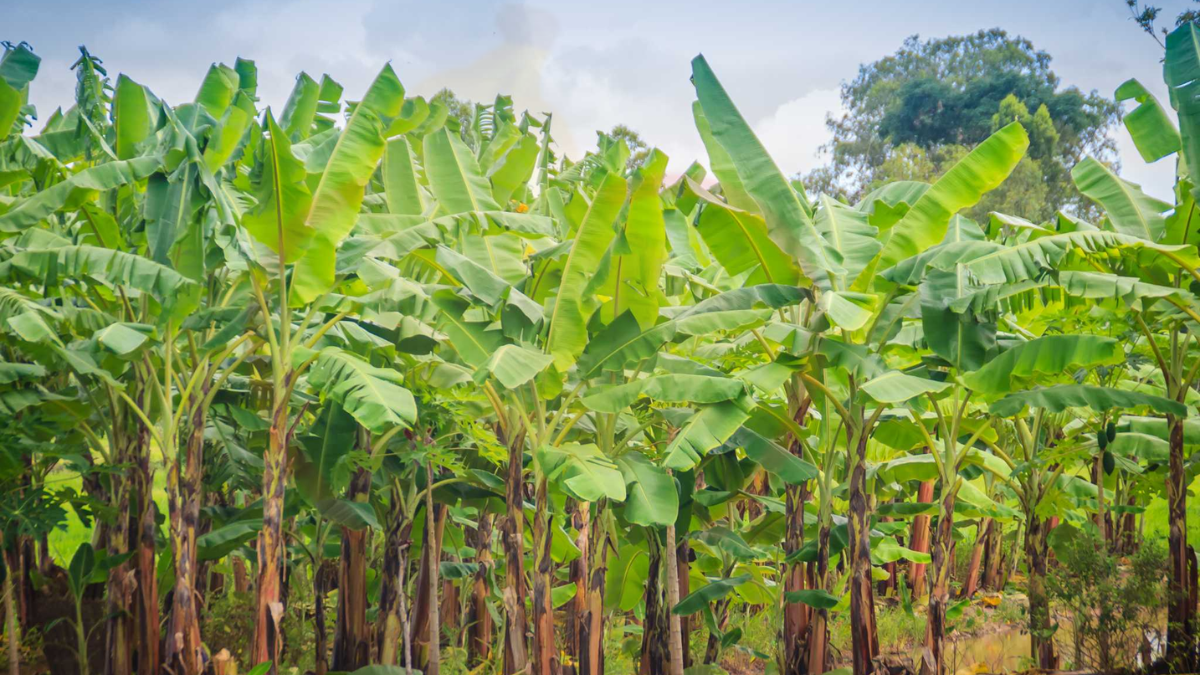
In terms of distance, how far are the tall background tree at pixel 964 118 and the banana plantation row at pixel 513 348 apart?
19.4 m

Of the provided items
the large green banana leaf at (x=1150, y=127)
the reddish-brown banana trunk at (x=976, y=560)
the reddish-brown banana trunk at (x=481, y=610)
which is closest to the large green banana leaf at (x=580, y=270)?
the reddish-brown banana trunk at (x=481, y=610)

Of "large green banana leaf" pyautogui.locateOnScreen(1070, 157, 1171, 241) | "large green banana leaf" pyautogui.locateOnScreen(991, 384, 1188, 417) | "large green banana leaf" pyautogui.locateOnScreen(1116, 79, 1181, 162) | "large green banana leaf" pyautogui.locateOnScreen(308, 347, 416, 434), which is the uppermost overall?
"large green banana leaf" pyautogui.locateOnScreen(1116, 79, 1181, 162)

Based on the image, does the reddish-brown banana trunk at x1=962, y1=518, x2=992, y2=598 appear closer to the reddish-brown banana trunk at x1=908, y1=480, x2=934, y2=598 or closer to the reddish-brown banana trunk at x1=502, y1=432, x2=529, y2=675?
the reddish-brown banana trunk at x1=908, y1=480, x2=934, y2=598

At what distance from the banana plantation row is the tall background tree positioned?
764 inches

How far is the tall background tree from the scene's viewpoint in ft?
80.0

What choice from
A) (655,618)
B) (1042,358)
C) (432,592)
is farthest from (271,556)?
(1042,358)

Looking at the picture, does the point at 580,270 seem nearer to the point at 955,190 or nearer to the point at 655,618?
the point at 955,190

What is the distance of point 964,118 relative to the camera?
3203cm

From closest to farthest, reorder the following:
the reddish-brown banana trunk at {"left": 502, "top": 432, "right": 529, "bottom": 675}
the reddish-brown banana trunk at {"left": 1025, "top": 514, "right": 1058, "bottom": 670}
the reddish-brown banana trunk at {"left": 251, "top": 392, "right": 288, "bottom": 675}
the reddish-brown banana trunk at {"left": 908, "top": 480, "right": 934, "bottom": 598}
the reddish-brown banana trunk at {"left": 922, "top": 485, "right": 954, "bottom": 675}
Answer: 1. the reddish-brown banana trunk at {"left": 251, "top": 392, "right": 288, "bottom": 675}
2. the reddish-brown banana trunk at {"left": 502, "top": 432, "right": 529, "bottom": 675}
3. the reddish-brown banana trunk at {"left": 922, "top": 485, "right": 954, "bottom": 675}
4. the reddish-brown banana trunk at {"left": 1025, "top": 514, "right": 1058, "bottom": 670}
5. the reddish-brown banana trunk at {"left": 908, "top": 480, "right": 934, "bottom": 598}

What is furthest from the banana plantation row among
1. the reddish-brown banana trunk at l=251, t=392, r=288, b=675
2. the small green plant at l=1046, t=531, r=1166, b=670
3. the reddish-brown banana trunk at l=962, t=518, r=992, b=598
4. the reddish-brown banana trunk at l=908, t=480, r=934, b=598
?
the reddish-brown banana trunk at l=962, t=518, r=992, b=598

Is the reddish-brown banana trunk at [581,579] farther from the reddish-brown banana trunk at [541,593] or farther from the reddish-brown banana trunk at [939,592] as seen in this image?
the reddish-brown banana trunk at [939,592]

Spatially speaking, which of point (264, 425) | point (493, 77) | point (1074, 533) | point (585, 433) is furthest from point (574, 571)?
point (493, 77)

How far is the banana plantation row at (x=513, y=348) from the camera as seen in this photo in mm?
4738

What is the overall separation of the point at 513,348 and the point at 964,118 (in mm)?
31747
